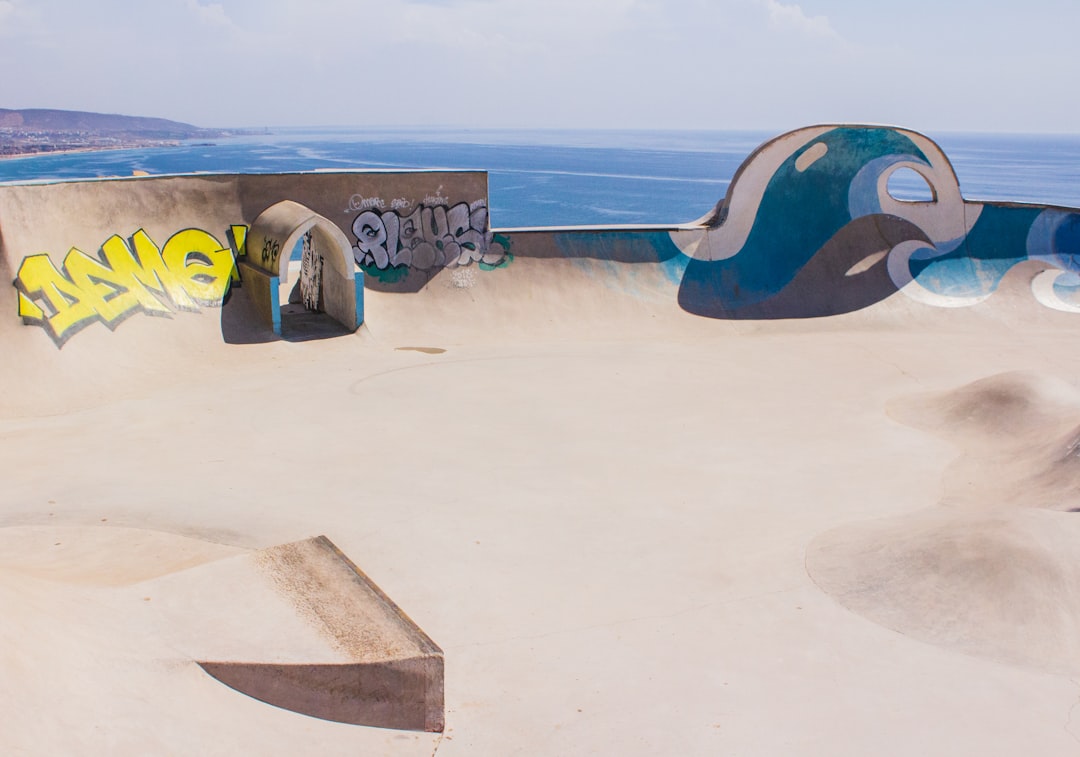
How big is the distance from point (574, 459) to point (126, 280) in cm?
982

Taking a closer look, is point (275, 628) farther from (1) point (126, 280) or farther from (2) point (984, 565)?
(1) point (126, 280)

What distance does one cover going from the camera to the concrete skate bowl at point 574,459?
24.2 feet

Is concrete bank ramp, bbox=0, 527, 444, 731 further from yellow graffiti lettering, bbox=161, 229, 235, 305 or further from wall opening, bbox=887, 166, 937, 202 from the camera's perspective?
wall opening, bbox=887, 166, 937, 202

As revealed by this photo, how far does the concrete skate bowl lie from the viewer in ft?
24.2

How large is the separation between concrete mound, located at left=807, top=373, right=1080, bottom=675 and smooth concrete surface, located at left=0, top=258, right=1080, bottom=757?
39 millimetres

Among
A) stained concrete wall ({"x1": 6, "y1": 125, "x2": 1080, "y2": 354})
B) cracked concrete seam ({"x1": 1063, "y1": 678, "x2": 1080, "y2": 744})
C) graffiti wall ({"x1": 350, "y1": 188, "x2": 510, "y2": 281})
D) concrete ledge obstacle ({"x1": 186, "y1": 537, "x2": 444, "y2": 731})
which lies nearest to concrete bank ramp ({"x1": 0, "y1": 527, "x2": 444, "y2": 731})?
concrete ledge obstacle ({"x1": 186, "y1": 537, "x2": 444, "y2": 731})

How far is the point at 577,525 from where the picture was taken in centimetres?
1131

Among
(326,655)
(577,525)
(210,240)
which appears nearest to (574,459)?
(577,525)

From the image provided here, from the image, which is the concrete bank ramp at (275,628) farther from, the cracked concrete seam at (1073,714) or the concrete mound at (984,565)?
Answer: the cracked concrete seam at (1073,714)

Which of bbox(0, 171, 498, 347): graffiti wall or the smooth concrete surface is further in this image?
bbox(0, 171, 498, 347): graffiti wall

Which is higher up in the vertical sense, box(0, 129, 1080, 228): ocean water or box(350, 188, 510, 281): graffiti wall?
box(350, 188, 510, 281): graffiti wall

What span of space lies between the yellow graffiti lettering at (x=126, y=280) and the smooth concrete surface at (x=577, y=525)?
461mm

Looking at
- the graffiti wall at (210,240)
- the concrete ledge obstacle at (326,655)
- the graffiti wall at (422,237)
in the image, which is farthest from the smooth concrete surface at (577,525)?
the graffiti wall at (422,237)

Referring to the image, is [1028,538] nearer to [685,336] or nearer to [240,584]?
[240,584]
